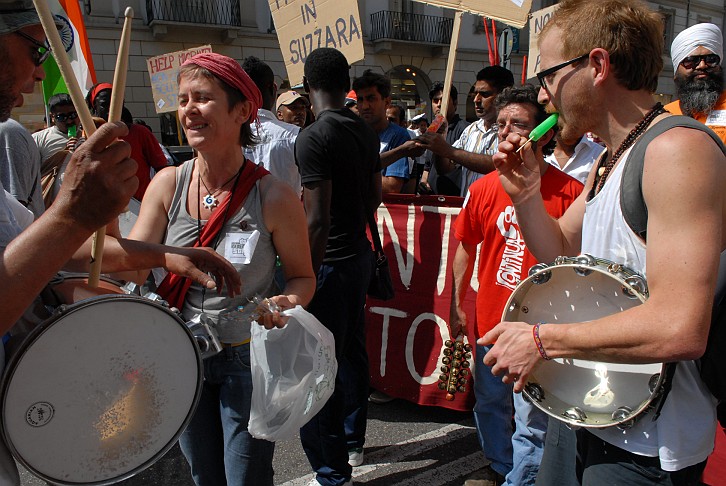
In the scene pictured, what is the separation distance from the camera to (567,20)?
1.63m

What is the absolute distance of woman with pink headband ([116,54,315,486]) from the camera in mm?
2107

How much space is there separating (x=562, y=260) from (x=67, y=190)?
1185 mm

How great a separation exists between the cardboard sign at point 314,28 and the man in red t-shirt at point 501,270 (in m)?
1.79

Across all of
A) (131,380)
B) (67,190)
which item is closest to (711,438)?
(131,380)

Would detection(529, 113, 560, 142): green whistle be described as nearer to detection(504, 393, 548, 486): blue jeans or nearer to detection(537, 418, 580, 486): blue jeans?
detection(537, 418, 580, 486): blue jeans

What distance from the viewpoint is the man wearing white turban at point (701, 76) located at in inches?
182

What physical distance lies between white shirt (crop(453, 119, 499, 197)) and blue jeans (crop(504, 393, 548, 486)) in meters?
A: 2.00

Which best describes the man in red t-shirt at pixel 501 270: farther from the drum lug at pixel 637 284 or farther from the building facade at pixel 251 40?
the building facade at pixel 251 40

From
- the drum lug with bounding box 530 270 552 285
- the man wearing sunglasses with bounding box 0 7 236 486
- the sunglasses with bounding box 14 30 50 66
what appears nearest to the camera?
the man wearing sunglasses with bounding box 0 7 236 486

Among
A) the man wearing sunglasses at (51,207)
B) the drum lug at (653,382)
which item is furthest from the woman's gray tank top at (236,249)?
the drum lug at (653,382)

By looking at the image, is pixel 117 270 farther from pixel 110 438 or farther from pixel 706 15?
pixel 706 15

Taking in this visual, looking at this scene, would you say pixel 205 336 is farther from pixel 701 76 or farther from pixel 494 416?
pixel 701 76

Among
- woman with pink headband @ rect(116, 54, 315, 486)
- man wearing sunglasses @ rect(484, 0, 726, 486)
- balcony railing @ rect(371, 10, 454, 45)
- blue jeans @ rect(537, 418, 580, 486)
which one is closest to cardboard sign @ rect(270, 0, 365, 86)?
woman with pink headband @ rect(116, 54, 315, 486)

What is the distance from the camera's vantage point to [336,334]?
3.08 m
